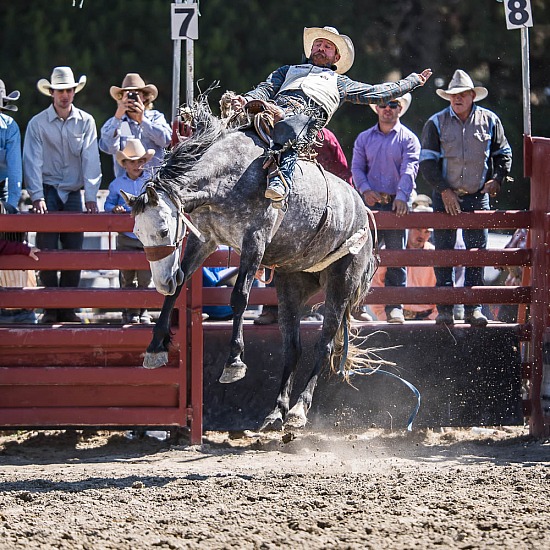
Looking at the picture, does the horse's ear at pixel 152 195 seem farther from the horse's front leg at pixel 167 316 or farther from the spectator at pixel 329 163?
the spectator at pixel 329 163

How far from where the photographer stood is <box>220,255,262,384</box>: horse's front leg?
6039 millimetres

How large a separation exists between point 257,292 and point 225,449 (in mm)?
1190

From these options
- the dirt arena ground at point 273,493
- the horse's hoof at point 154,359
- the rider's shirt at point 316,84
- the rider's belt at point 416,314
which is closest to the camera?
the dirt arena ground at point 273,493

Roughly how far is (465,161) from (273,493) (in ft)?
12.0

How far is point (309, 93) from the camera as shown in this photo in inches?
261

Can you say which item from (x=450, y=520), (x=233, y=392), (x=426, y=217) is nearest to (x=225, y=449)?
(x=233, y=392)

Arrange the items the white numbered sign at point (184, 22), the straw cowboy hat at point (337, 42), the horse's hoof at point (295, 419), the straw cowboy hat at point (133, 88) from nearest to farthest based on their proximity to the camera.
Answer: the horse's hoof at point (295, 419) < the straw cowboy hat at point (337, 42) < the white numbered sign at point (184, 22) < the straw cowboy hat at point (133, 88)

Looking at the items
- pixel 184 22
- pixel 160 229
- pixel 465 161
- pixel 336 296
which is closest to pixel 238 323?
pixel 160 229

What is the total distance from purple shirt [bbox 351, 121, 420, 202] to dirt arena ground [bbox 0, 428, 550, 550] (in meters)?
2.05

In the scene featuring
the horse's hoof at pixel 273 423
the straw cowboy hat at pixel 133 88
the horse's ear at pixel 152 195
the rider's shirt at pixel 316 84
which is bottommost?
the horse's hoof at pixel 273 423

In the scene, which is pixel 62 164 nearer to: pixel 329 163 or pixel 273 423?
pixel 329 163

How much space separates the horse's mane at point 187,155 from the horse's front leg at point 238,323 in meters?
0.58

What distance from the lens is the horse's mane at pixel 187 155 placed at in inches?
229

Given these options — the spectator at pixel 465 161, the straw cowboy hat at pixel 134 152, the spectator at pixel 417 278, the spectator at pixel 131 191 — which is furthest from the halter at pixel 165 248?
the spectator at pixel 417 278
